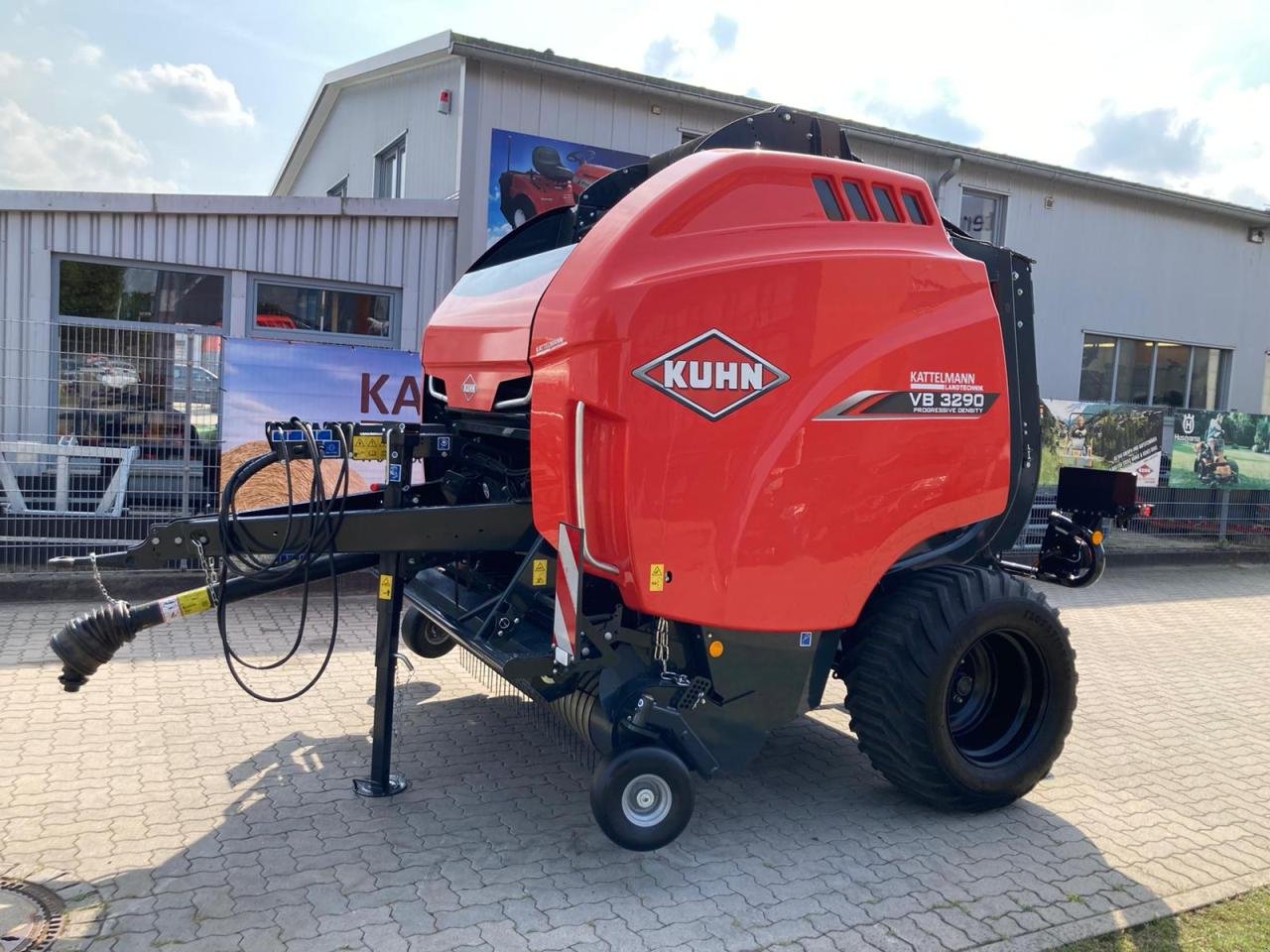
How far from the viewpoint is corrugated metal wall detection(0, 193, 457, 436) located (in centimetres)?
880

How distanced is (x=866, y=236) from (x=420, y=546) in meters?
2.14

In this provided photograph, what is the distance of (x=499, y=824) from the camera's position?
4.02 metres

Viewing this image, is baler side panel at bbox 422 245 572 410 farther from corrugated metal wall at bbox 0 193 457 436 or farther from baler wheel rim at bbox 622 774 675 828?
corrugated metal wall at bbox 0 193 457 436

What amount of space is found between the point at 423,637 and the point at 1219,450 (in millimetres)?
9813

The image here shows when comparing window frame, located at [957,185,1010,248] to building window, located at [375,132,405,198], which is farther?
window frame, located at [957,185,1010,248]

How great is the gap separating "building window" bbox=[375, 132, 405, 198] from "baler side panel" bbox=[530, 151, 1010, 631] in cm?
912

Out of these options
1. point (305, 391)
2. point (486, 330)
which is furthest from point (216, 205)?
point (486, 330)

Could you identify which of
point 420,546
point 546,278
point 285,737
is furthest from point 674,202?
point 285,737

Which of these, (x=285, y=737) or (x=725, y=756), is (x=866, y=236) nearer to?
(x=725, y=756)

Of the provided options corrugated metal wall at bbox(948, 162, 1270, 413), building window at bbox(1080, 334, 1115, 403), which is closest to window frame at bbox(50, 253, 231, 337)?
corrugated metal wall at bbox(948, 162, 1270, 413)

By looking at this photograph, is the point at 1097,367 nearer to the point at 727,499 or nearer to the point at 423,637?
the point at 423,637

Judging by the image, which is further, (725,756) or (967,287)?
(967,287)

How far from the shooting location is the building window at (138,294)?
9.12m

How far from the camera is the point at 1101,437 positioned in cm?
1065
